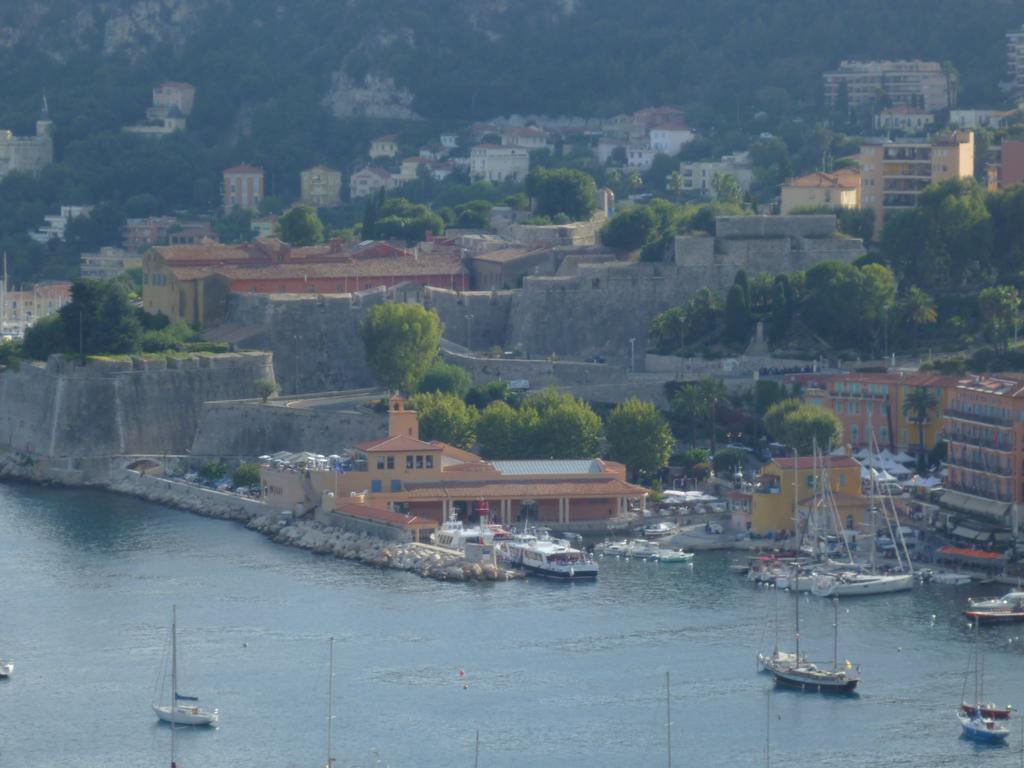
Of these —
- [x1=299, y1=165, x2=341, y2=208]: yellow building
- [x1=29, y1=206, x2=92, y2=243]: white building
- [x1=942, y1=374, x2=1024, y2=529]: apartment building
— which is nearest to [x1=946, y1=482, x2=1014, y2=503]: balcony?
[x1=942, y1=374, x2=1024, y2=529]: apartment building

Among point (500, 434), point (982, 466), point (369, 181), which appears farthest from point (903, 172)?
point (369, 181)

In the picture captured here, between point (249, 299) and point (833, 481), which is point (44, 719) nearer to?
point (833, 481)

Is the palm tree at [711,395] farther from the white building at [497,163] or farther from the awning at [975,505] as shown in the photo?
the white building at [497,163]

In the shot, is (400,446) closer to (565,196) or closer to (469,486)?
(469,486)

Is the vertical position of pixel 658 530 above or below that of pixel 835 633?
above

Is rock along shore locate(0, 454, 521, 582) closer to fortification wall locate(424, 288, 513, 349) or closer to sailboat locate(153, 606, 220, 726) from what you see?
fortification wall locate(424, 288, 513, 349)

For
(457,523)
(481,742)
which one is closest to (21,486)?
(457,523)
